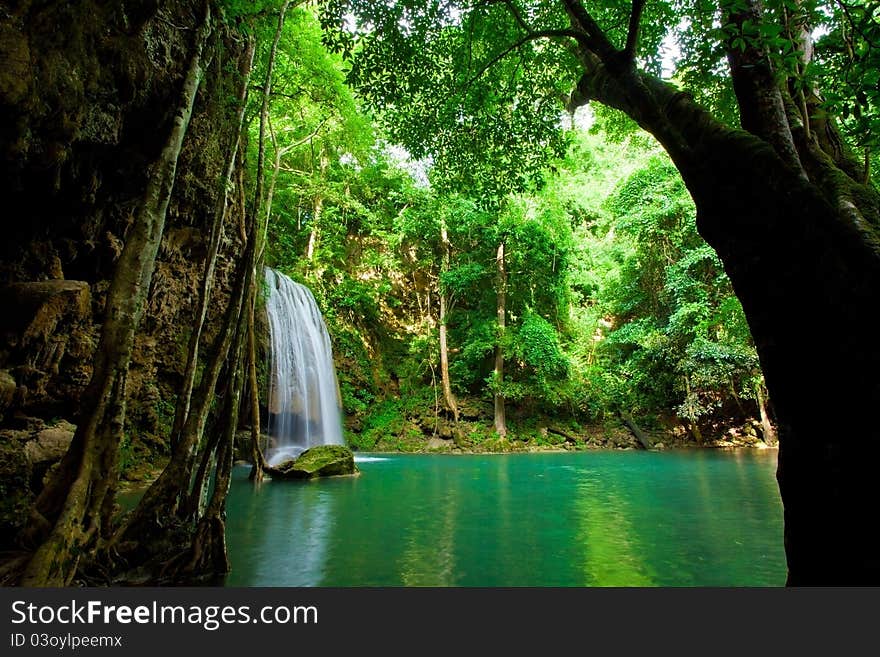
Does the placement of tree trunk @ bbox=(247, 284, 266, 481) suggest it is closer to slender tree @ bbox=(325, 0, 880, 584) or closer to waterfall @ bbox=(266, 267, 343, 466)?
waterfall @ bbox=(266, 267, 343, 466)

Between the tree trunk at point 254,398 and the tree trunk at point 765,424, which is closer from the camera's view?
the tree trunk at point 254,398

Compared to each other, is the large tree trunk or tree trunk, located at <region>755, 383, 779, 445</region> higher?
the large tree trunk

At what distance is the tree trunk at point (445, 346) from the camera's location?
17.7m

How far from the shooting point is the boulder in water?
8.75 meters

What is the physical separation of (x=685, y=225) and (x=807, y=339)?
640 inches

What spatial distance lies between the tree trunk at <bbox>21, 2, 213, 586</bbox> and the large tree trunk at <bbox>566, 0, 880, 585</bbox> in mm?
3929

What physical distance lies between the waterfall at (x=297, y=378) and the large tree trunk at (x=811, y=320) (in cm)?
1045

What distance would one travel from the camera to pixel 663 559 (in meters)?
3.98

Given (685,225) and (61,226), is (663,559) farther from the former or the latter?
(685,225)

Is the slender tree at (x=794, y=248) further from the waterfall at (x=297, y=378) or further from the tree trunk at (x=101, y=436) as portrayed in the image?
the waterfall at (x=297, y=378)

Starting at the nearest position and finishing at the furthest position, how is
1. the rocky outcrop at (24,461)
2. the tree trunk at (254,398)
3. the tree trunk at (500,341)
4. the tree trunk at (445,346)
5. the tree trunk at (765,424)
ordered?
the rocky outcrop at (24,461) < the tree trunk at (254,398) < the tree trunk at (765,424) < the tree trunk at (500,341) < the tree trunk at (445,346)

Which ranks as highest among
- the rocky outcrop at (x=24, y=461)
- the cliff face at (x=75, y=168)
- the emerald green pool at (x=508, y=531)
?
the cliff face at (x=75, y=168)

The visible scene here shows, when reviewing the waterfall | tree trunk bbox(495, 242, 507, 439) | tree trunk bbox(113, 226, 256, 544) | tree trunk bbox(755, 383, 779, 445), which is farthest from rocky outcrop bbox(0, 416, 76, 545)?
tree trunk bbox(755, 383, 779, 445)

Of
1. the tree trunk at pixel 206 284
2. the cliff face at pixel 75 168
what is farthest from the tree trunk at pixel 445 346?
the tree trunk at pixel 206 284
